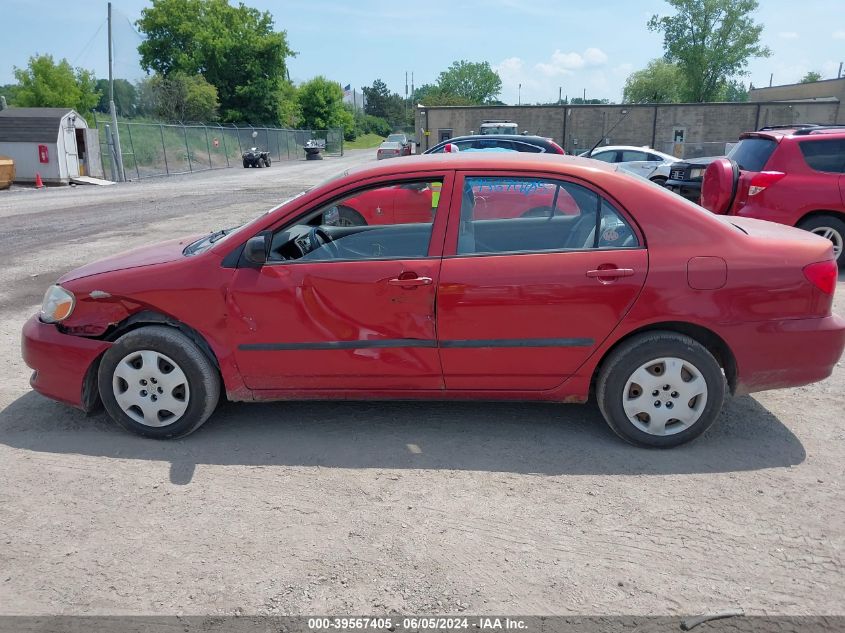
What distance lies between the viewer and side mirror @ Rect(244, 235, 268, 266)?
12.1 feet

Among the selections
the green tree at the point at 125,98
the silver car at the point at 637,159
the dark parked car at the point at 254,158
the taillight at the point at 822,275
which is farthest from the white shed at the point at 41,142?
the taillight at the point at 822,275

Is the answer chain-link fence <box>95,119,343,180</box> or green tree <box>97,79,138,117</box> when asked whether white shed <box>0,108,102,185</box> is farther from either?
green tree <box>97,79,138,117</box>

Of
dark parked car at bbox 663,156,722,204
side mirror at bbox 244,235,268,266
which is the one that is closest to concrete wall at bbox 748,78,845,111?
dark parked car at bbox 663,156,722,204

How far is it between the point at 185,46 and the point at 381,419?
223 ft

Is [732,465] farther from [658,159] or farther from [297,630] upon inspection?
[658,159]

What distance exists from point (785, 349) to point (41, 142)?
27095 mm

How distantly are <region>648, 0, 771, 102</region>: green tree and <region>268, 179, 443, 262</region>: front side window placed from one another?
70075 millimetres

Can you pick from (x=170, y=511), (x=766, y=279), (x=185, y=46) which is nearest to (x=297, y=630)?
(x=170, y=511)

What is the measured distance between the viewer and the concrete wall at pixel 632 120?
38.3 m

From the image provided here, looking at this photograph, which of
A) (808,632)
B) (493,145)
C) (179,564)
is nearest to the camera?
(808,632)

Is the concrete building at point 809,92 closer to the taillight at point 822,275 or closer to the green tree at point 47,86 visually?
the taillight at point 822,275

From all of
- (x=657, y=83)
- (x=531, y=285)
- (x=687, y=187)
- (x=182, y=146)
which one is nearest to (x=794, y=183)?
(x=687, y=187)

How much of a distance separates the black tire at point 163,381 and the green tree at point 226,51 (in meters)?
60.8

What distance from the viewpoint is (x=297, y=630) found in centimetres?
245
